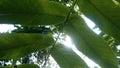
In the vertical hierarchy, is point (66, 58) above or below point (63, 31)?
below

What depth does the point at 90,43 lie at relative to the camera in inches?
52.2

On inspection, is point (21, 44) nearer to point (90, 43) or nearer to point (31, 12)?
point (31, 12)

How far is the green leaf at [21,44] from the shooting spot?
4.12 ft

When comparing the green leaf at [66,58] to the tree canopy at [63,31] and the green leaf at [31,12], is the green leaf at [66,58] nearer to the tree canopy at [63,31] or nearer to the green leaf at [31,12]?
the tree canopy at [63,31]

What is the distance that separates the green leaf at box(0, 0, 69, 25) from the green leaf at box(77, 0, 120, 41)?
0.09 m

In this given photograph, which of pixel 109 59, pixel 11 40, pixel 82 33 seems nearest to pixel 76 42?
pixel 82 33

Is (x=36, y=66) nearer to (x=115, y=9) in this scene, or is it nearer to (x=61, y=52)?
(x=61, y=52)

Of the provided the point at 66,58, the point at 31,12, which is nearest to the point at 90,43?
the point at 66,58

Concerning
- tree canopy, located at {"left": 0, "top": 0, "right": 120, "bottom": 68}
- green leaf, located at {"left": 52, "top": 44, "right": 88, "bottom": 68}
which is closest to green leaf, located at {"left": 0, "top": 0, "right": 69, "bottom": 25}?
tree canopy, located at {"left": 0, "top": 0, "right": 120, "bottom": 68}

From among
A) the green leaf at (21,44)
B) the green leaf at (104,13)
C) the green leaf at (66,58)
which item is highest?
the green leaf at (104,13)

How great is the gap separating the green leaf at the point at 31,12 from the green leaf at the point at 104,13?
0.09 metres

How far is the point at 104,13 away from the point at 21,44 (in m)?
0.36

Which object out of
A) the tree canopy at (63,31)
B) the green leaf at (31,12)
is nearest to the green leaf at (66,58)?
the tree canopy at (63,31)

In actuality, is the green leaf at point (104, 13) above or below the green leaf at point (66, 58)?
above
